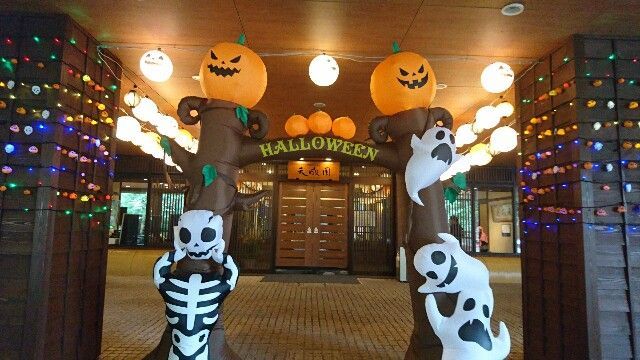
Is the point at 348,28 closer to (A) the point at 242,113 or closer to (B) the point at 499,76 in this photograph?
(A) the point at 242,113

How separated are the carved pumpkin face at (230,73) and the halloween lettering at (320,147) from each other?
1.70 ft

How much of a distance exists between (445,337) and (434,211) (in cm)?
110

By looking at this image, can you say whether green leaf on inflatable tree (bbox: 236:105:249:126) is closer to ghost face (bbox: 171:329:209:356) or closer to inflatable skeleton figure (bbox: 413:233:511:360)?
ghost face (bbox: 171:329:209:356)

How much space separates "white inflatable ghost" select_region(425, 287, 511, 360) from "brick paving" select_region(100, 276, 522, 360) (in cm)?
189

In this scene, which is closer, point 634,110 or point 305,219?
point 634,110

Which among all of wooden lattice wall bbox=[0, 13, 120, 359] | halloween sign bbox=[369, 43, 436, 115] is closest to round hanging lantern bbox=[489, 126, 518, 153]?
halloween sign bbox=[369, 43, 436, 115]

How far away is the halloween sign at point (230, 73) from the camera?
143 inches

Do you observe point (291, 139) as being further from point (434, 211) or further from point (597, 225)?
point (597, 225)

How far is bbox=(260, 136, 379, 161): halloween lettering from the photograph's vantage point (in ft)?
12.6

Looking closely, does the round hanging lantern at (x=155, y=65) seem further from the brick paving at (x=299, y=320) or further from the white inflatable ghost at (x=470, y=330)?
the white inflatable ghost at (x=470, y=330)

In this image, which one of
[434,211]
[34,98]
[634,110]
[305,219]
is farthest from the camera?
[305,219]

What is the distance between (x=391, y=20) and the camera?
3.99 metres

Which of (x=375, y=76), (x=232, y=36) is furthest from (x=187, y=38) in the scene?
(x=375, y=76)

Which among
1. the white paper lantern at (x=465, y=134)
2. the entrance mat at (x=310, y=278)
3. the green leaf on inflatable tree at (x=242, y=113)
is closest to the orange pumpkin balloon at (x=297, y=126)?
the green leaf on inflatable tree at (x=242, y=113)
